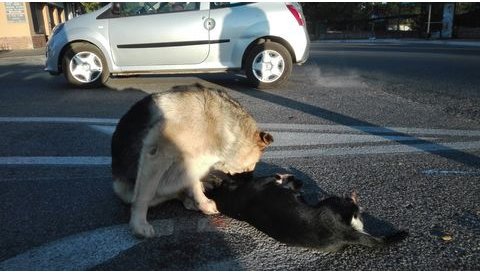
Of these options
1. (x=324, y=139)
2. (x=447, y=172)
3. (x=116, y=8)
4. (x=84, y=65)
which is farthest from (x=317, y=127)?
(x=84, y=65)

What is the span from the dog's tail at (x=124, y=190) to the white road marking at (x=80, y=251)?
20 cm

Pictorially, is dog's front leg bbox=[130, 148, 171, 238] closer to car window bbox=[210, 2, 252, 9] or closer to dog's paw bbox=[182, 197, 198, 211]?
dog's paw bbox=[182, 197, 198, 211]

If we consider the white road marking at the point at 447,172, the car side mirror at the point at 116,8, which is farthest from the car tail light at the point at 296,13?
the white road marking at the point at 447,172

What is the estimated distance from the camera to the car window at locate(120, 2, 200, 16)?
771 cm

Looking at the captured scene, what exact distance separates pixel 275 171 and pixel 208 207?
95cm

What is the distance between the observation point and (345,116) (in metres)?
5.56

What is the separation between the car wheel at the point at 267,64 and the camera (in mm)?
7734

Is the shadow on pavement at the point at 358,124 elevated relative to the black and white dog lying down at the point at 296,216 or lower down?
lower down

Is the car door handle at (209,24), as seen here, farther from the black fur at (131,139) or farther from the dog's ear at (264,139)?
the black fur at (131,139)

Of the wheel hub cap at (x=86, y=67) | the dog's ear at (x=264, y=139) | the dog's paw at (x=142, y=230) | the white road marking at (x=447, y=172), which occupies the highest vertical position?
the wheel hub cap at (x=86, y=67)

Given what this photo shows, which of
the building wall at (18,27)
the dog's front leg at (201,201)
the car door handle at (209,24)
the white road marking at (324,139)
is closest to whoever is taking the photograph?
the dog's front leg at (201,201)

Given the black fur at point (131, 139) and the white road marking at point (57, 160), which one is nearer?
the black fur at point (131, 139)

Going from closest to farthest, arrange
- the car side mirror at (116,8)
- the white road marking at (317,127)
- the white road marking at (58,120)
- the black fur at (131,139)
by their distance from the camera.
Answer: the black fur at (131,139)
the white road marking at (317,127)
the white road marking at (58,120)
the car side mirror at (116,8)

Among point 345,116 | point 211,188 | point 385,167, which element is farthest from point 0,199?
point 345,116
